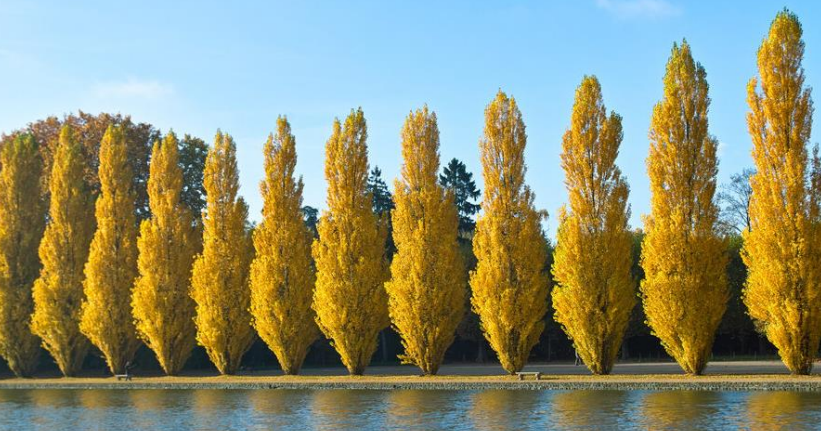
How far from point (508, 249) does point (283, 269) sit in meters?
11.0

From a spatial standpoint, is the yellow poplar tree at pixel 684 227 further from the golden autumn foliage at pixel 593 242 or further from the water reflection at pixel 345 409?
the water reflection at pixel 345 409

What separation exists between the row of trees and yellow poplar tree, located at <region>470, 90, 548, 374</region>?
3.3 inches

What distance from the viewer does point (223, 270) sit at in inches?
1668

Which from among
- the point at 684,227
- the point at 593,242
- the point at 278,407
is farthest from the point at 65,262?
the point at 684,227

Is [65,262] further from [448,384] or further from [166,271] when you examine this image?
[448,384]

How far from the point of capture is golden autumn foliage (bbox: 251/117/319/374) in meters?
40.4

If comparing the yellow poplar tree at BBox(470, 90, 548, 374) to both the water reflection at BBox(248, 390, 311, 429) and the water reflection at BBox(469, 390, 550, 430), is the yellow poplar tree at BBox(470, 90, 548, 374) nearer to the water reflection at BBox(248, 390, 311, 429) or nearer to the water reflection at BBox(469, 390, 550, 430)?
the water reflection at BBox(469, 390, 550, 430)

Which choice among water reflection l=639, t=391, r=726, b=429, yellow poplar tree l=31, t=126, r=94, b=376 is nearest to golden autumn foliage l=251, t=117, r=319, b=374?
yellow poplar tree l=31, t=126, r=94, b=376

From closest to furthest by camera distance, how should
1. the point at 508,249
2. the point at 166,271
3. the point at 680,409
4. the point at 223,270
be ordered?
the point at 680,409
the point at 508,249
the point at 223,270
the point at 166,271

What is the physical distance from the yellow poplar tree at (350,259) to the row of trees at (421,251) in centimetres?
9

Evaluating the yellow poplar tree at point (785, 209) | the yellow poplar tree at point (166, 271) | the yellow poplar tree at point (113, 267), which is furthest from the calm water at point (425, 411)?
the yellow poplar tree at point (113, 267)

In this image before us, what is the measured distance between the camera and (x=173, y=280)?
43.9 metres

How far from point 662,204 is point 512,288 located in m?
7.03

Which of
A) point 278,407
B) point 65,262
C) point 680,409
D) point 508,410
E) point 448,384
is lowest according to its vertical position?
point 278,407
